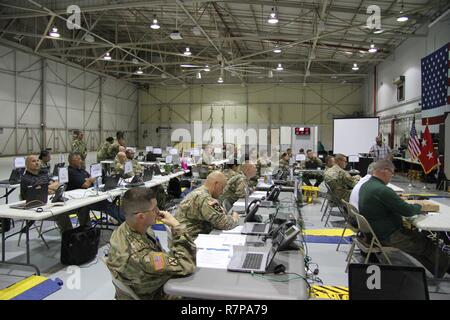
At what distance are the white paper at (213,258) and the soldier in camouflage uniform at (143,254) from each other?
0.16 m

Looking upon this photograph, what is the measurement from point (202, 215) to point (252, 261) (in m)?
0.96

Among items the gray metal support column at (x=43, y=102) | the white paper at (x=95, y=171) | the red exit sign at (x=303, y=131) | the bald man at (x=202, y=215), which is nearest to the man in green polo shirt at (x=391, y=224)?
the bald man at (x=202, y=215)

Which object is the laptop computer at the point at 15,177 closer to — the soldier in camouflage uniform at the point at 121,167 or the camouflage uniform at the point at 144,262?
the soldier in camouflage uniform at the point at 121,167

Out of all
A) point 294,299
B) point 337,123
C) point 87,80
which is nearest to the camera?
point 294,299

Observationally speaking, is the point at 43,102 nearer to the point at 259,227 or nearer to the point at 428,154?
the point at 428,154

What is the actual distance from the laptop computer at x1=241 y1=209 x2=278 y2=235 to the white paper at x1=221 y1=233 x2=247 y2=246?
0.11 meters

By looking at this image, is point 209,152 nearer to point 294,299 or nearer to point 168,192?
point 168,192

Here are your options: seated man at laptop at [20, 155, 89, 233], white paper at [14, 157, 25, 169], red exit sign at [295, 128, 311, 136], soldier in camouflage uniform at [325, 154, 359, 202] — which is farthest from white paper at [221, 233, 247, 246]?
red exit sign at [295, 128, 311, 136]

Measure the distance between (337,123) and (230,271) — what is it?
16977 mm

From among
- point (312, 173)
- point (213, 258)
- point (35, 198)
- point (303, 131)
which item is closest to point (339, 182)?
point (312, 173)

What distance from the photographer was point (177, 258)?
7.08 feet

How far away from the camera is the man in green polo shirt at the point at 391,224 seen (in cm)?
382

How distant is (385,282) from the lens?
218cm
